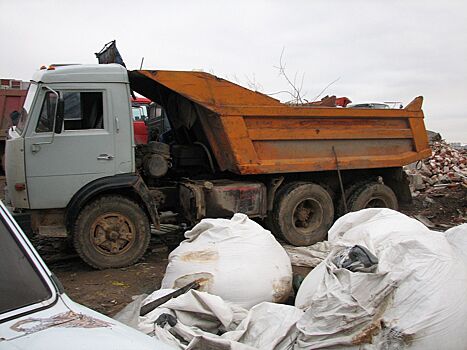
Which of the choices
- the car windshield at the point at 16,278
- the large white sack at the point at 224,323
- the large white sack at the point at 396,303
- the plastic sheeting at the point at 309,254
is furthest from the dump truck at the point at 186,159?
the car windshield at the point at 16,278

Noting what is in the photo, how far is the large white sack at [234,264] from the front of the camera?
333 cm

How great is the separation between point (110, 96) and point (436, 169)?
9104 millimetres

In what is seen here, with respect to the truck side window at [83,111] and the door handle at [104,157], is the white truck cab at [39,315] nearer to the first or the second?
the door handle at [104,157]

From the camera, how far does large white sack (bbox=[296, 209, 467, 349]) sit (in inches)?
97.5

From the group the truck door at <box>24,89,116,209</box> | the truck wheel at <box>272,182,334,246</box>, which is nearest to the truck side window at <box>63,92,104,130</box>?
the truck door at <box>24,89,116,209</box>

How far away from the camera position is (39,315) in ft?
4.99

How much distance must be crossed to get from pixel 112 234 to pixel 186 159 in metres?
1.61

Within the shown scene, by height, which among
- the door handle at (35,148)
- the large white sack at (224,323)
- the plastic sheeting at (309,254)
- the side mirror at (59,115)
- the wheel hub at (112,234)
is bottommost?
the plastic sheeting at (309,254)

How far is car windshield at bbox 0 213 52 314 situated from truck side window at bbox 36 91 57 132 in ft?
11.1

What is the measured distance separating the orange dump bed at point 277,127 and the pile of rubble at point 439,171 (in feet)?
7.76

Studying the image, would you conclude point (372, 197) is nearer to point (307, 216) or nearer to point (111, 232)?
point (307, 216)

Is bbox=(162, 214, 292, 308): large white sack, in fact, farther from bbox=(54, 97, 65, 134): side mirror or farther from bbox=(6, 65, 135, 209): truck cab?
bbox=(54, 97, 65, 134): side mirror

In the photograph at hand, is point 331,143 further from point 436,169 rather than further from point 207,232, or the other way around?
point 436,169

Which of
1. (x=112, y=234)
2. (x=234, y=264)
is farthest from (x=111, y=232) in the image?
(x=234, y=264)
